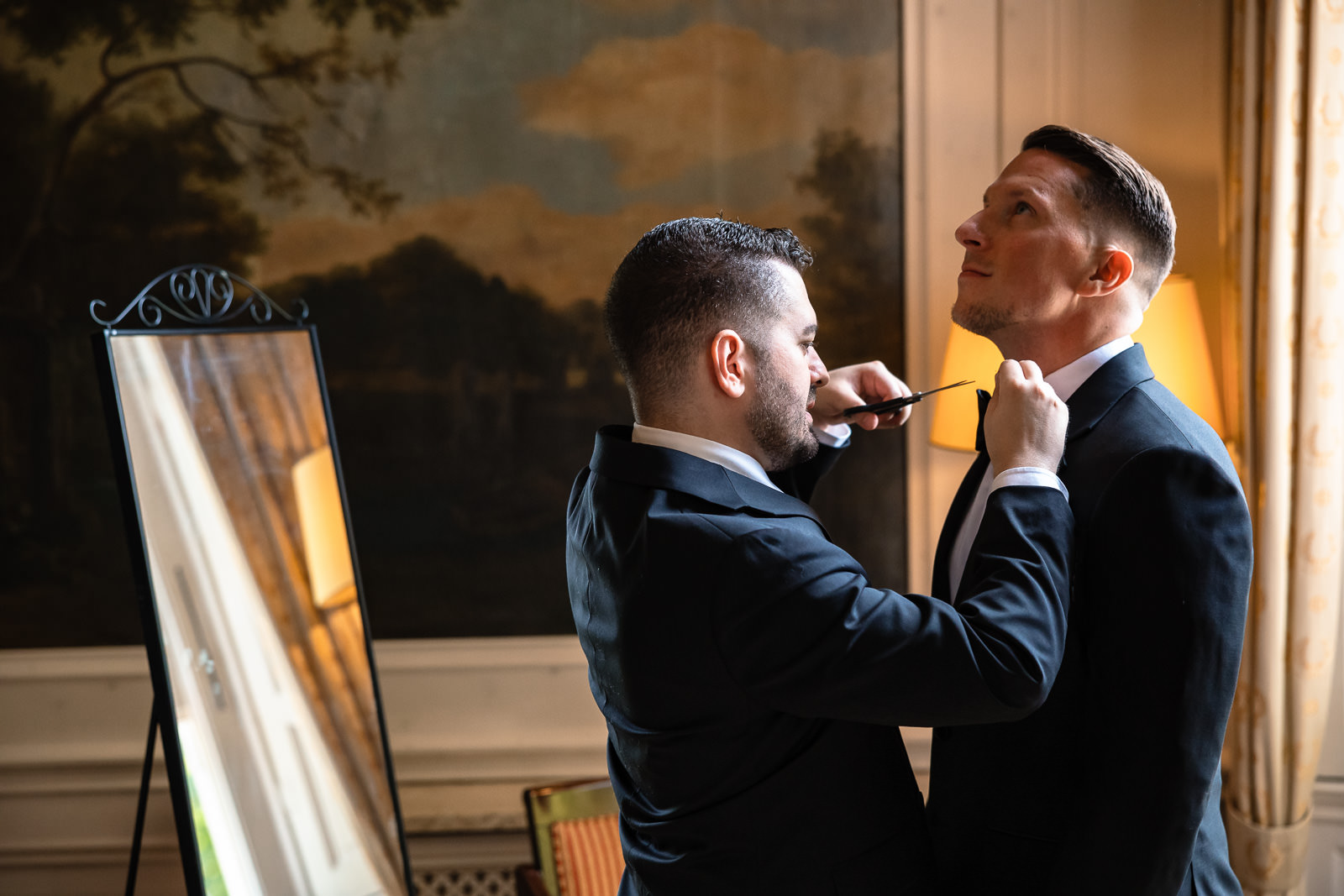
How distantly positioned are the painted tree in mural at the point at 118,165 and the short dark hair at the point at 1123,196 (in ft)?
7.35

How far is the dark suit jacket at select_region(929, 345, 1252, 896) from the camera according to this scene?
3.79 ft

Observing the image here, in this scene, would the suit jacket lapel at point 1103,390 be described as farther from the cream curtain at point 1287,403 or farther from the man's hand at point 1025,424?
the cream curtain at point 1287,403

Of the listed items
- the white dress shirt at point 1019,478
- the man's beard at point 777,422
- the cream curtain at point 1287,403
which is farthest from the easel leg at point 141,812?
the cream curtain at point 1287,403

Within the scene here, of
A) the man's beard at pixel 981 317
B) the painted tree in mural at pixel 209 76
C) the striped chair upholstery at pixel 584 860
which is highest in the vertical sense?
the painted tree in mural at pixel 209 76

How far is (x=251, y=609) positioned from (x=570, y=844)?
39.6 inches

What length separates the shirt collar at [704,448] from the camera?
130cm

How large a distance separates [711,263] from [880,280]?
1837 millimetres

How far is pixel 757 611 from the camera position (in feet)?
3.73

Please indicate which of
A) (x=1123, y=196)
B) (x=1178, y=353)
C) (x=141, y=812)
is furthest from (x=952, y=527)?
(x=141, y=812)

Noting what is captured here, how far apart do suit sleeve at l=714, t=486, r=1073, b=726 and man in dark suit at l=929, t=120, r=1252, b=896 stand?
Result: 0.07 metres

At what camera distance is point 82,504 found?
310cm

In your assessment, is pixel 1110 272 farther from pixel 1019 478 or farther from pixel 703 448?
pixel 703 448

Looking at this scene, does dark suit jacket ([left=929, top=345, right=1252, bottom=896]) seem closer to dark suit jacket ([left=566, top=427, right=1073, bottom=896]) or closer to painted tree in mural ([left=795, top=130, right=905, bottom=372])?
dark suit jacket ([left=566, top=427, right=1073, bottom=896])

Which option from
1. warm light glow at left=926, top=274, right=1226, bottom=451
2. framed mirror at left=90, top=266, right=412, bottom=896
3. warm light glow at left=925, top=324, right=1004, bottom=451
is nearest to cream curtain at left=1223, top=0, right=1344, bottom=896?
warm light glow at left=926, top=274, right=1226, bottom=451
